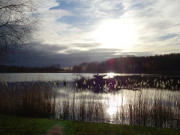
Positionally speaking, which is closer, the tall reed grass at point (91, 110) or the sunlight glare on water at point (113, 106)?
the tall reed grass at point (91, 110)

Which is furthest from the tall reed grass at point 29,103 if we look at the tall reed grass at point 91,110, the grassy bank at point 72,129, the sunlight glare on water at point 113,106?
the sunlight glare on water at point 113,106

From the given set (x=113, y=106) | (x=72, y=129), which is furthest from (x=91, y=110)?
Answer: (x=113, y=106)

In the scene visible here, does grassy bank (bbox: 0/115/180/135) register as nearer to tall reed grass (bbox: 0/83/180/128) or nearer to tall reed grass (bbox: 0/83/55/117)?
tall reed grass (bbox: 0/83/180/128)

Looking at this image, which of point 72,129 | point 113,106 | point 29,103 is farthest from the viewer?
point 113,106

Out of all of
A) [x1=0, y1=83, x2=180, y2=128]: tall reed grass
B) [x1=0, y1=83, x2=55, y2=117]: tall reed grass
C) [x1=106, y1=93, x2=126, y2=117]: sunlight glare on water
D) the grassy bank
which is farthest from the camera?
[x1=106, y1=93, x2=126, y2=117]: sunlight glare on water

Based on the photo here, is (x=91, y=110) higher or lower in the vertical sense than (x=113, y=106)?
higher

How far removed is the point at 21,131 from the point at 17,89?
17.4 feet

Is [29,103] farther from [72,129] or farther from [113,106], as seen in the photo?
[113,106]

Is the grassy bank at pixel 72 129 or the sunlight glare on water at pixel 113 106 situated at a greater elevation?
the grassy bank at pixel 72 129

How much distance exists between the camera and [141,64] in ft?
237

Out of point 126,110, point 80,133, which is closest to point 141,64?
point 126,110

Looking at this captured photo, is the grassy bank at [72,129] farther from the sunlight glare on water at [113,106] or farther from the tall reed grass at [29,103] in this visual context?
the sunlight glare on water at [113,106]

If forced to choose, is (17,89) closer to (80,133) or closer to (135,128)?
(80,133)

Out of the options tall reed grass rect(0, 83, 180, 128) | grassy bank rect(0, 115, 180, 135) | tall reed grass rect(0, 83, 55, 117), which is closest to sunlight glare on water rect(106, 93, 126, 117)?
tall reed grass rect(0, 83, 180, 128)
